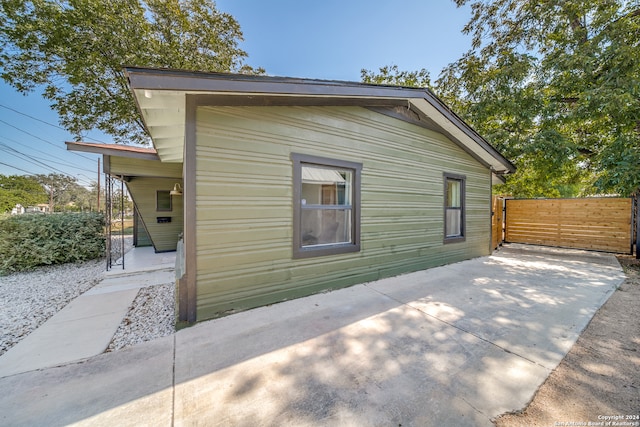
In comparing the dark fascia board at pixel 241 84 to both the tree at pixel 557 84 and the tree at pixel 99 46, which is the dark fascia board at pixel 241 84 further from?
the tree at pixel 99 46

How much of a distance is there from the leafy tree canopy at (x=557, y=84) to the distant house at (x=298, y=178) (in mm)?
3287

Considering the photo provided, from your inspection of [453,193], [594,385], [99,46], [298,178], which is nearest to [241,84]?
[298,178]

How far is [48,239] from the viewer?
18.1 feet

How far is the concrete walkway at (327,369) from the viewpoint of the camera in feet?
5.09

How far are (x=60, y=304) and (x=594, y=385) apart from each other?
6147 mm

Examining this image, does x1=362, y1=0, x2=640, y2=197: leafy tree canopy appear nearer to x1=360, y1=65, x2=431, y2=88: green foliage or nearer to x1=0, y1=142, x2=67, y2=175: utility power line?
x1=360, y1=65, x2=431, y2=88: green foliage

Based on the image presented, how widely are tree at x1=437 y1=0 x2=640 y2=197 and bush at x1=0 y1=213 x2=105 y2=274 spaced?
41.5 ft

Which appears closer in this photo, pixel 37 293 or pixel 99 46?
pixel 37 293

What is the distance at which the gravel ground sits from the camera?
2.62 m

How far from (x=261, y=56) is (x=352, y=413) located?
1315 centimetres

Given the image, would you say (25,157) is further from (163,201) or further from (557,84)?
(557,84)

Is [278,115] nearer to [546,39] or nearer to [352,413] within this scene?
[352,413]

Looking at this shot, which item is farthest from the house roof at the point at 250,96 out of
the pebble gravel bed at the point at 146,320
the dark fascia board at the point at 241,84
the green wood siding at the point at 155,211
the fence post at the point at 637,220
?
the fence post at the point at 637,220

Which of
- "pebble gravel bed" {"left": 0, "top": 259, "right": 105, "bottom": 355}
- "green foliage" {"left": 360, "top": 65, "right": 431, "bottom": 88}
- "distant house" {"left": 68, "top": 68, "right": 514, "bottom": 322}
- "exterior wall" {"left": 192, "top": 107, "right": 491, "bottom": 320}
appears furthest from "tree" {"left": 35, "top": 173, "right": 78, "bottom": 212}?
"exterior wall" {"left": 192, "top": 107, "right": 491, "bottom": 320}
